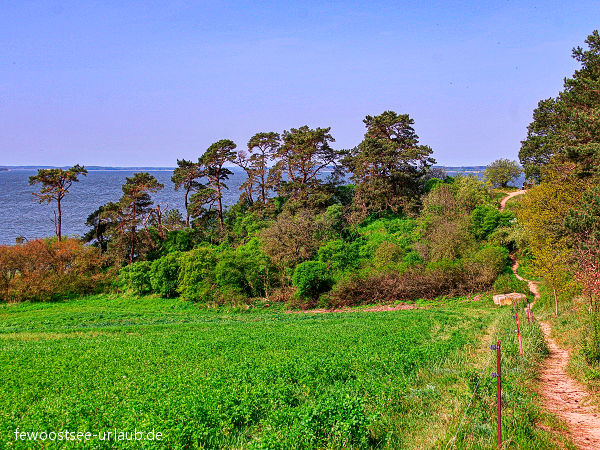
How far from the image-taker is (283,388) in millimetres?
10625

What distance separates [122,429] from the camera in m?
8.30

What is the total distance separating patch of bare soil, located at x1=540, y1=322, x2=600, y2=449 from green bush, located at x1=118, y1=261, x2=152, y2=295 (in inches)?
1679

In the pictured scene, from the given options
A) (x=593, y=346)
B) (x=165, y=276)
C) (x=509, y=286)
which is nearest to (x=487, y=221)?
(x=509, y=286)

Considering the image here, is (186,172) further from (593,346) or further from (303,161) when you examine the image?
(593,346)

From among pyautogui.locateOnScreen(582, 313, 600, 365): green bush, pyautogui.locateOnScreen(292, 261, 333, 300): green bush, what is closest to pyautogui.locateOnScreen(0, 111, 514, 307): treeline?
pyautogui.locateOnScreen(292, 261, 333, 300): green bush

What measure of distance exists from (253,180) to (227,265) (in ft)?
68.9

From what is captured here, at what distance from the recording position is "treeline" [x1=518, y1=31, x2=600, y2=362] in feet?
71.5

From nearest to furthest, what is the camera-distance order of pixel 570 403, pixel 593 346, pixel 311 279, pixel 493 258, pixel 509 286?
pixel 570 403 → pixel 593 346 → pixel 509 286 → pixel 493 258 → pixel 311 279

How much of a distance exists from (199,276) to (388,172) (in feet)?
87.2

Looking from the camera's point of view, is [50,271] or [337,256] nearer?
[337,256]

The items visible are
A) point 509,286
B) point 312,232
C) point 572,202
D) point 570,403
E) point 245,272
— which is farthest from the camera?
Result: point 312,232

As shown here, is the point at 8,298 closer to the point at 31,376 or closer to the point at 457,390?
the point at 31,376

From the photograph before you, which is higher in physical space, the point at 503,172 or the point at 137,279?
the point at 503,172

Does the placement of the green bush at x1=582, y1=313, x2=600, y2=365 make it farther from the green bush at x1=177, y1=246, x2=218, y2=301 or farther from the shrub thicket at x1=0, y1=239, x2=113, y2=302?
the shrub thicket at x1=0, y1=239, x2=113, y2=302
